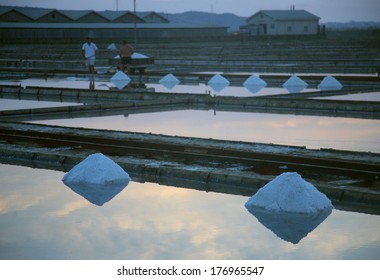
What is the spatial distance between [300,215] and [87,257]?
193 centimetres

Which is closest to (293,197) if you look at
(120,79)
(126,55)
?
(120,79)

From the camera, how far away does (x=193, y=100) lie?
54.1ft

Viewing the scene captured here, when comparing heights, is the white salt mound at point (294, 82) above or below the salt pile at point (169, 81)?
above

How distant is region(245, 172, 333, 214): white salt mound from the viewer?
22.1 feet

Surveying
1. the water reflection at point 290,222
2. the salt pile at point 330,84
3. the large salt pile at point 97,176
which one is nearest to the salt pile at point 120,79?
the salt pile at point 330,84

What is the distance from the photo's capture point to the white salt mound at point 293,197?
6742 mm

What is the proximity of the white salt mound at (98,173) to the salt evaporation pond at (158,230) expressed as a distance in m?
0.30

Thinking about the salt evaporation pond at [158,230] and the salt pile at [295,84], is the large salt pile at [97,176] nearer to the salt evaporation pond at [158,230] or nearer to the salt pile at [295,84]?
the salt evaporation pond at [158,230]

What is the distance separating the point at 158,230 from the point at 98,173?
192 centimetres

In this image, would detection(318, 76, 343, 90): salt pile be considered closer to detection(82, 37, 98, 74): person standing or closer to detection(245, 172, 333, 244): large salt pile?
detection(82, 37, 98, 74): person standing

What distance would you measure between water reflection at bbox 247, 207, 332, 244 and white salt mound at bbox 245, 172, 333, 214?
0.15 ft

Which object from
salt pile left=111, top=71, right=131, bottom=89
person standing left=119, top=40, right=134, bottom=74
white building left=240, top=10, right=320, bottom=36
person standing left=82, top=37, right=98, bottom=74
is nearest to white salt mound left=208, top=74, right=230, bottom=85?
salt pile left=111, top=71, right=131, bottom=89
